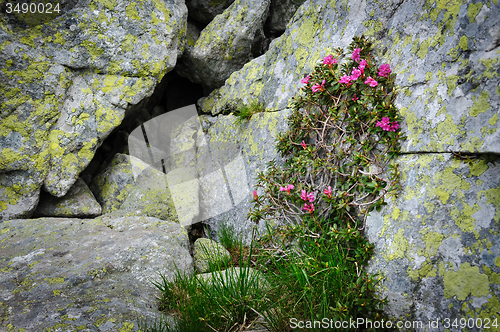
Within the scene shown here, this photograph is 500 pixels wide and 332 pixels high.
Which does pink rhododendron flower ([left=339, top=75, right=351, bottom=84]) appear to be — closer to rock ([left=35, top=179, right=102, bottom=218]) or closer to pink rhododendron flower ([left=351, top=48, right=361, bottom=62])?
pink rhododendron flower ([left=351, top=48, right=361, bottom=62])

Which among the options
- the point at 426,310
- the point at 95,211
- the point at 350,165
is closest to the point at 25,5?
the point at 95,211

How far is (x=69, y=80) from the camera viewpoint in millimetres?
4762

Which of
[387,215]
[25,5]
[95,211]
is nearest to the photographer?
[387,215]

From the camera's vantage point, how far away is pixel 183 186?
5137 mm

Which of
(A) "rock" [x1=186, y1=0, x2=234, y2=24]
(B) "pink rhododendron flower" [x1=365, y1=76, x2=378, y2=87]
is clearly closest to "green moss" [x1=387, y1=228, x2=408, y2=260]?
(B) "pink rhododendron flower" [x1=365, y1=76, x2=378, y2=87]

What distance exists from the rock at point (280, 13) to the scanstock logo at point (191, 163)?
2.69 meters

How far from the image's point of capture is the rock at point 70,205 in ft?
15.5

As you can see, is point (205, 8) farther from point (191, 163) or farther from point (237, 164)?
point (237, 164)

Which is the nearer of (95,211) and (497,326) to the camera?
(497,326)

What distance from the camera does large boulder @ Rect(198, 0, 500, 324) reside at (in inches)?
74.8

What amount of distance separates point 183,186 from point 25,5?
393 centimetres

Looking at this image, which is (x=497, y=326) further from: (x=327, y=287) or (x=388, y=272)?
(x=327, y=287)

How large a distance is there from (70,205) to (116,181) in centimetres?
90

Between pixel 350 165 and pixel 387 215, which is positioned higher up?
pixel 350 165
